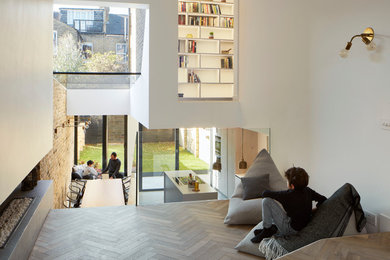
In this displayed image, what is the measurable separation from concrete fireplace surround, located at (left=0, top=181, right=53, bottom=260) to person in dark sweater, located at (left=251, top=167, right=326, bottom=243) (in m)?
2.28

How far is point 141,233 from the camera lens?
4.41 metres

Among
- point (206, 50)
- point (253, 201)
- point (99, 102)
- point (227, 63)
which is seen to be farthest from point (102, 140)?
point (253, 201)

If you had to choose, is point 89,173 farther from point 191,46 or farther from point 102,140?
point 191,46

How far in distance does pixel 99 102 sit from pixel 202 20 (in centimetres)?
371

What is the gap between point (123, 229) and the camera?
14.9 ft

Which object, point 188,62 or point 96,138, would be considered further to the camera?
point 96,138

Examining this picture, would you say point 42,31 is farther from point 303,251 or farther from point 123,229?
point 303,251

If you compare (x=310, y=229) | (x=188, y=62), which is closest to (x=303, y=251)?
(x=310, y=229)

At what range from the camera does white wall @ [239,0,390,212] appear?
11.5 ft

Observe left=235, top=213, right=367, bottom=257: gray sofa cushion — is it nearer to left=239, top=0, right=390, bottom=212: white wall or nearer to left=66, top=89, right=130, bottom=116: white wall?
left=239, top=0, right=390, bottom=212: white wall

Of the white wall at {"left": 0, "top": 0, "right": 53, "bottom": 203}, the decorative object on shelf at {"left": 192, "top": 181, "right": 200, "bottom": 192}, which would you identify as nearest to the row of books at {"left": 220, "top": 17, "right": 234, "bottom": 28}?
the decorative object on shelf at {"left": 192, "top": 181, "right": 200, "bottom": 192}

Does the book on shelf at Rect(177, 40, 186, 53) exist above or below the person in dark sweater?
above

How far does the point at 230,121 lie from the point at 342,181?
9.08 feet

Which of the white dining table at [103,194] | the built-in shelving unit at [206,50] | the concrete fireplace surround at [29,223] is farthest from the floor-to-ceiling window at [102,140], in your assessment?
the concrete fireplace surround at [29,223]
